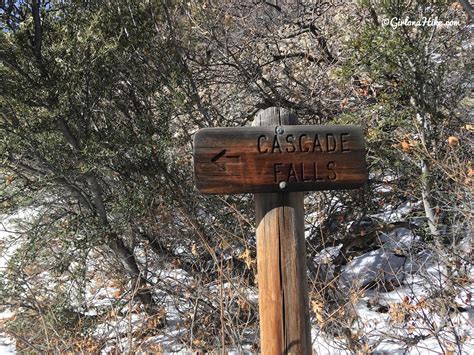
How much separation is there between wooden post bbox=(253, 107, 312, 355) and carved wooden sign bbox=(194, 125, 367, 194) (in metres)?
0.07

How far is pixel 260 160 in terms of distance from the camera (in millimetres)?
1622

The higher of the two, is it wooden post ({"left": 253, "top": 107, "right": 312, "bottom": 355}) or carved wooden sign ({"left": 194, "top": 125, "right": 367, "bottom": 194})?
carved wooden sign ({"left": 194, "top": 125, "right": 367, "bottom": 194})

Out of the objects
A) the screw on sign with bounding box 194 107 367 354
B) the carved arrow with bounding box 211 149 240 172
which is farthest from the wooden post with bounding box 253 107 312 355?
the carved arrow with bounding box 211 149 240 172

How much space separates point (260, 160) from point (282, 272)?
1.54ft

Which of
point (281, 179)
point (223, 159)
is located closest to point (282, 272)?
point (281, 179)

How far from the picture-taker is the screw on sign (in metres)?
1.62

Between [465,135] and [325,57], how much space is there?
8.39 ft

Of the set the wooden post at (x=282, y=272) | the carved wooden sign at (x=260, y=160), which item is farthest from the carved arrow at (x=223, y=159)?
the wooden post at (x=282, y=272)

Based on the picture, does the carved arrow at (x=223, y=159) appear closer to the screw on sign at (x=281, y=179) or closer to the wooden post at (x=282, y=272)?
the screw on sign at (x=281, y=179)

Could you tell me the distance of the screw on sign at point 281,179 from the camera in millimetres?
1622

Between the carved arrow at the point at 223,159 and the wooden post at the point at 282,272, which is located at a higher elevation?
the carved arrow at the point at 223,159

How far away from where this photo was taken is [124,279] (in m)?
5.11

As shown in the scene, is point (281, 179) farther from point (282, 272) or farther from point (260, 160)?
point (282, 272)

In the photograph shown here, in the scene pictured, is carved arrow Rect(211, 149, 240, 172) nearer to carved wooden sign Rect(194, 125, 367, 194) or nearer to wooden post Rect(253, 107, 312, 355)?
carved wooden sign Rect(194, 125, 367, 194)
